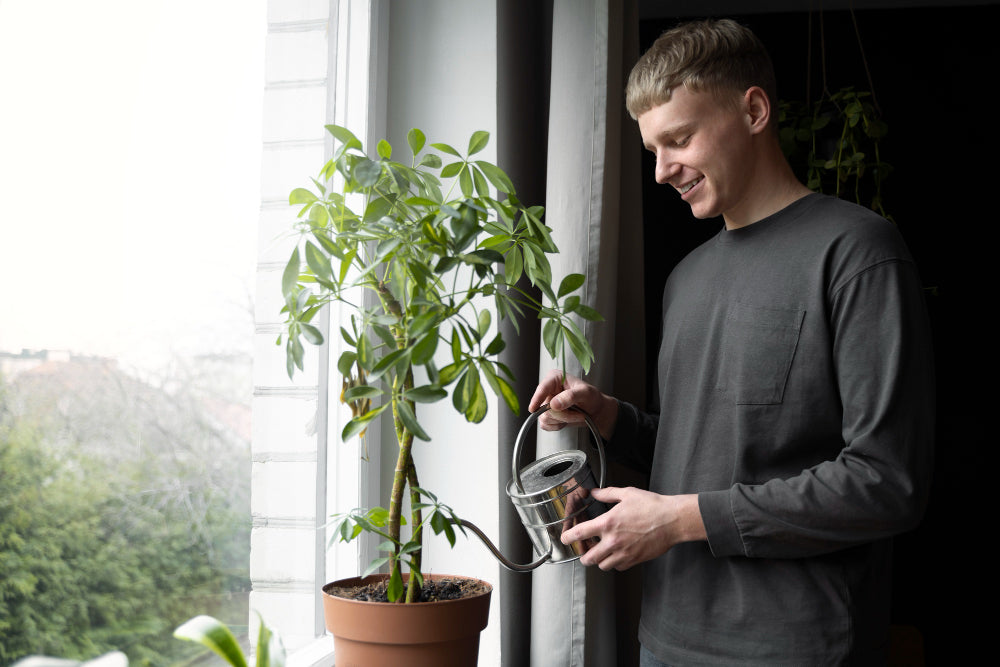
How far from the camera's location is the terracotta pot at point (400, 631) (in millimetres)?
976

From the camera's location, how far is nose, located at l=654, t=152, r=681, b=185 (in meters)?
1.25

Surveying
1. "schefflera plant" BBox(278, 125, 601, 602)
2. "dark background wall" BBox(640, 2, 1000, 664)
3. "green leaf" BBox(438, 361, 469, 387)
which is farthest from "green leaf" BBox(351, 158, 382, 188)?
"dark background wall" BBox(640, 2, 1000, 664)

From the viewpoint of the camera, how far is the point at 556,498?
1.07m

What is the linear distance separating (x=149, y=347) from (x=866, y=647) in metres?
1.05

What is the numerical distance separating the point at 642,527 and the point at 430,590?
1.00 feet

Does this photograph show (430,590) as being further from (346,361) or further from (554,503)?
(346,361)

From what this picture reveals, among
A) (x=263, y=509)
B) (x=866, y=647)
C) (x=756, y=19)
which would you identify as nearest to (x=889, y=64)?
(x=756, y=19)

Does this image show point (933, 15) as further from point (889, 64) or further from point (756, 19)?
point (756, 19)

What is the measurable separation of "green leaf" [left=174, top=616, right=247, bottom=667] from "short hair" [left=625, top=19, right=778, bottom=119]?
37.5 inches

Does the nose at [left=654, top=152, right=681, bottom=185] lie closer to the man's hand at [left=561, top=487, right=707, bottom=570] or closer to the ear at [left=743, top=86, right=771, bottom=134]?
the ear at [left=743, top=86, right=771, bottom=134]

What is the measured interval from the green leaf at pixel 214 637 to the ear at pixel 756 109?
3.30 feet

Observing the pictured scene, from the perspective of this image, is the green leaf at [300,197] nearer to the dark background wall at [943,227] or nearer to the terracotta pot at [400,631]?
the terracotta pot at [400,631]

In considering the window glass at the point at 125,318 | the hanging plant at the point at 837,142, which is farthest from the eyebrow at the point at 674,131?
the hanging plant at the point at 837,142

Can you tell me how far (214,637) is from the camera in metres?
0.81
